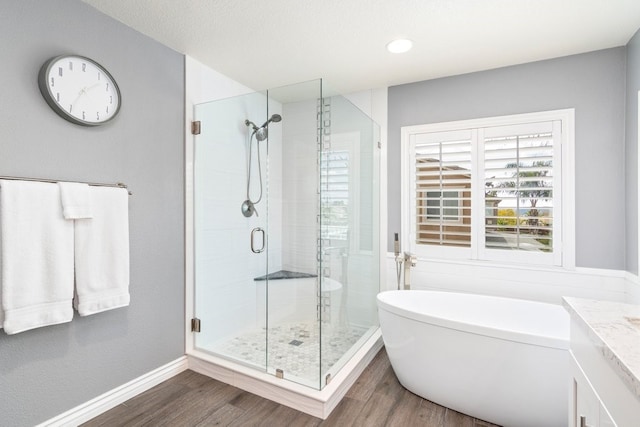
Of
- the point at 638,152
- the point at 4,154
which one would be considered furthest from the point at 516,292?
the point at 4,154

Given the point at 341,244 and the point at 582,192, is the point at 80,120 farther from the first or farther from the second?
the point at 582,192

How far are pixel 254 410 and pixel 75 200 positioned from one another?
1.61 metres

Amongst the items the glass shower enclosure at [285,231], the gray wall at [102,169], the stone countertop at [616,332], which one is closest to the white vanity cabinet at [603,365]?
the stone countertop at [616,332]

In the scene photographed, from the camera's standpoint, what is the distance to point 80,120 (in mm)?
1796

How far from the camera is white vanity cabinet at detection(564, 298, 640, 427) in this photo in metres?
0.72

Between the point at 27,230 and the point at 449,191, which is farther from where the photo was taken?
the point at 449,191

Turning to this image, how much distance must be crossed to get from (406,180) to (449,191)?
0.40m

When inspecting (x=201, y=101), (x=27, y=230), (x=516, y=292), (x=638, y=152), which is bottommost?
(x=516, y=292)

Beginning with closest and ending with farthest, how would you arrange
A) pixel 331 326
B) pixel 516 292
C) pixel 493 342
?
1. pixel 493 342
2. pixel 331 326
3. pixel 516 292

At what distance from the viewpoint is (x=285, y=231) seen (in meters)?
2.33

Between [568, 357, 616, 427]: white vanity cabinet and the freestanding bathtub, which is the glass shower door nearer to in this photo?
the freestanding bathtub

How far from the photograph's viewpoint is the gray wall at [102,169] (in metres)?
1.58

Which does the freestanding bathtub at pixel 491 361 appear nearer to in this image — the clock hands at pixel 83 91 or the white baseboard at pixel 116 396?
the white baseboard at pixel 116 396

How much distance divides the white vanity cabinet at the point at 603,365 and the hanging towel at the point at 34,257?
2252 millimetres
